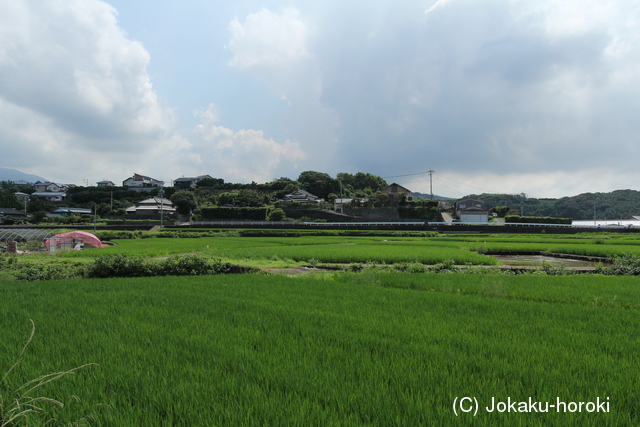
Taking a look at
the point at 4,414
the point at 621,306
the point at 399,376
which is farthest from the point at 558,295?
the point at 4,414

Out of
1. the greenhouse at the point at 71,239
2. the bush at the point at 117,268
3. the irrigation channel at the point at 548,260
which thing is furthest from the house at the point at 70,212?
Answer: the irrigation channel at the point at 548,260

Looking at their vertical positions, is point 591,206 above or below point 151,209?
above

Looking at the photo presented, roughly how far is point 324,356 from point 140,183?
4392 inches

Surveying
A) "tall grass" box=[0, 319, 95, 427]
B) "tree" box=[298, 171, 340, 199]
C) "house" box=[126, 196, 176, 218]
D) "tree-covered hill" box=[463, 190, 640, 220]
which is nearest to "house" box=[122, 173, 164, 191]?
"house" box=[126, 196, 176, 218]

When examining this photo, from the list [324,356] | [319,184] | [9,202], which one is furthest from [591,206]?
[9,202]

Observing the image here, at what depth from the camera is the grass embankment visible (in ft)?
8.84

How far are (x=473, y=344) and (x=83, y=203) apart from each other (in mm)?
99385

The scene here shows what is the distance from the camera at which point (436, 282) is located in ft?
30.7

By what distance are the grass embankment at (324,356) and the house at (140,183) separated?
104 meters

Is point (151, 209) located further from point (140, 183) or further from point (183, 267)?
point (183, 267)

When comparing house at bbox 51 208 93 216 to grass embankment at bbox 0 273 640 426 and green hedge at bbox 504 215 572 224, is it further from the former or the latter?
green hedge at bbox 504 215 572 224

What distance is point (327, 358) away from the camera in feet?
12.2

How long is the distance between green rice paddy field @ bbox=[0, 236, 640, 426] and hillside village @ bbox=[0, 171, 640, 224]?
4611cm

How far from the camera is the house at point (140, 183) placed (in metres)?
101
